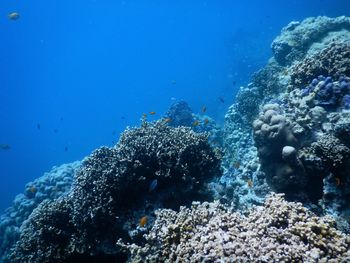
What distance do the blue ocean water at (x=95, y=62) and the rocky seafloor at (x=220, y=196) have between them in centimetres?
6276

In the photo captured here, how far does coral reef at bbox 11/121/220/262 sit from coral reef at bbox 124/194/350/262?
4.80 feet

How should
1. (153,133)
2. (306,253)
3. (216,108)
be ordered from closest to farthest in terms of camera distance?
(306,253), (153,133), (216,108)

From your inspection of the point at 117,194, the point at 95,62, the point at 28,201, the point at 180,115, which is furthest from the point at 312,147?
the point at 95,62

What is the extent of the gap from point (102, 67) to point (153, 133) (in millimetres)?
191075

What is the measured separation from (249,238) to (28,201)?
13.9 metres

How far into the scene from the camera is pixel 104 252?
6363 millimetres

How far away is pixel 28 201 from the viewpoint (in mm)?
14758

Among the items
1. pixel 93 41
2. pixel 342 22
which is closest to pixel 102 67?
pixel 93 41

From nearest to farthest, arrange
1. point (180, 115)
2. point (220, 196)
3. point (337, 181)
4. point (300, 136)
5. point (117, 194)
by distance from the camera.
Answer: point (337, 181) < point (117, 194) < point (300, 136) < point (220, 196) < point (180, 115)

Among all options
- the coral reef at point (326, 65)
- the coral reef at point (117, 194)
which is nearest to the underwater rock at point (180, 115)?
the coral reef at point (326, 65)

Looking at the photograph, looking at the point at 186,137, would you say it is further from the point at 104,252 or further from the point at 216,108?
the point at 216,108

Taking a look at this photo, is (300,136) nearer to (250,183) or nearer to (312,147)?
(312,147)

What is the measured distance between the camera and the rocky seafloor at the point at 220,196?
4207 millimetres

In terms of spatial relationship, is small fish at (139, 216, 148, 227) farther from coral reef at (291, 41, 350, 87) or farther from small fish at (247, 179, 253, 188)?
coral reef at (291, 41, 350, 87)
